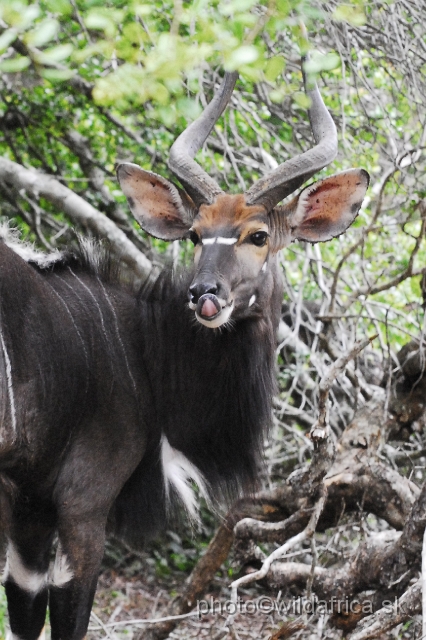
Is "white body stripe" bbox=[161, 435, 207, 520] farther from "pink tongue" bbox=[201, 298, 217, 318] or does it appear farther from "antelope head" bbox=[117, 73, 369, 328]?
"pink tongue" bbox=[201, 298, 217, 318]

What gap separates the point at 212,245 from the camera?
3703 mm

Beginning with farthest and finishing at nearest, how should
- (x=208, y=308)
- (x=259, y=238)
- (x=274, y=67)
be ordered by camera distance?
(x=259, y=238) → (x=208, y=308) → (x=274, y=67)

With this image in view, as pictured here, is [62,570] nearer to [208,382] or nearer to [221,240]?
[208,382]

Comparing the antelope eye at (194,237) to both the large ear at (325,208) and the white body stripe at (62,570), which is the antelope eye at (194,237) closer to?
the large ear at (325,208)

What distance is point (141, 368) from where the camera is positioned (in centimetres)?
406

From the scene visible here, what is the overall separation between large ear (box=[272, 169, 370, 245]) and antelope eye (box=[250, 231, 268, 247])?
195mm

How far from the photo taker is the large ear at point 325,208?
13.1 feet

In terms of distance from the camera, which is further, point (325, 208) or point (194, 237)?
point (325, 208)

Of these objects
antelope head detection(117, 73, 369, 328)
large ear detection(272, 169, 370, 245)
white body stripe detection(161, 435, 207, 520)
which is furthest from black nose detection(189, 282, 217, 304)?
white body stripe detection(161, 435, 207, 520)

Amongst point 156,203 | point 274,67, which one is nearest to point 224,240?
point 156,203

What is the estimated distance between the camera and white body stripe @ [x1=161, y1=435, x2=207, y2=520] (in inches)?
161

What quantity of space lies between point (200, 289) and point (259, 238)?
1.73ft

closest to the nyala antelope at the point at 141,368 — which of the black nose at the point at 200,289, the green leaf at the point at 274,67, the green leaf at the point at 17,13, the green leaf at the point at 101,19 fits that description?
the black nose at the point at 200,289

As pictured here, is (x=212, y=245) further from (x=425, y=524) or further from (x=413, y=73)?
(x=413, y=73)
